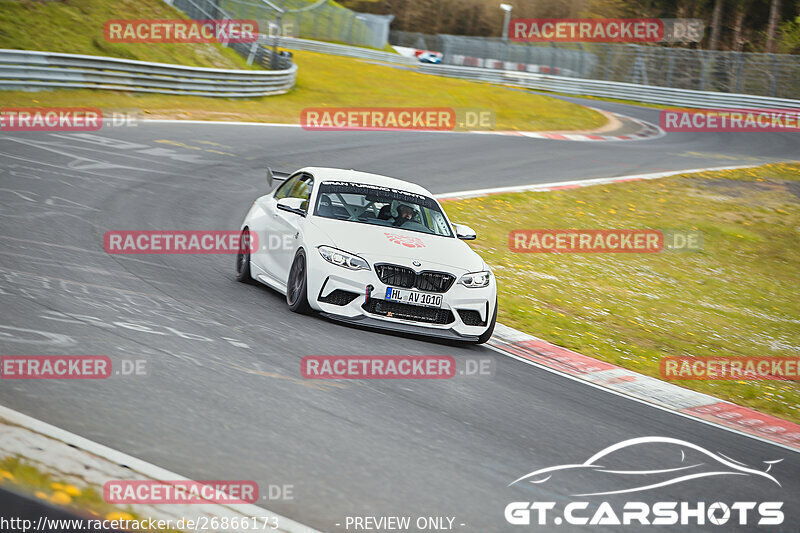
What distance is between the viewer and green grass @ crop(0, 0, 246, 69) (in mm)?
27031

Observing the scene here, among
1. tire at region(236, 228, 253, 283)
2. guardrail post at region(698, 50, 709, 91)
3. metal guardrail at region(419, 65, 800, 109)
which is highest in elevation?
guardrail post at region(698, 50, 709, 91)

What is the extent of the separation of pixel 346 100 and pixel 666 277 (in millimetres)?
21092

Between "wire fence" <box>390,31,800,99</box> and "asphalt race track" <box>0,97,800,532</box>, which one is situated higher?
"wire fence" <box>390,31,800,99</box>

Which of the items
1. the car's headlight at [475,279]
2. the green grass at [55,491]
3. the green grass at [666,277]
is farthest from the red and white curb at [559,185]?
the green grass at [55,491]

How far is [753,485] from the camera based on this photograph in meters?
6.50

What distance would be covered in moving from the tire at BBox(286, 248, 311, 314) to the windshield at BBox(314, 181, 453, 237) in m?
0.75

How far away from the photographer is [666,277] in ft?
52.2

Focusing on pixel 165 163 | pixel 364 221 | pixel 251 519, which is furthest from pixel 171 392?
pixel 165 163

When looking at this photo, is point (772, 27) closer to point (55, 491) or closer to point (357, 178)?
point (357, 178)

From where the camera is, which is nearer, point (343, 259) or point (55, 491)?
point (55, 491)

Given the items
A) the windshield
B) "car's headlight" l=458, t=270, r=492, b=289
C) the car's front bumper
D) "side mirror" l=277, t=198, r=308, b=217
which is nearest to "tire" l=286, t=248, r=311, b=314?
the car's front bumper

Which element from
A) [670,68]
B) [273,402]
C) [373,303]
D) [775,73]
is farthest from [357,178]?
[670,68]

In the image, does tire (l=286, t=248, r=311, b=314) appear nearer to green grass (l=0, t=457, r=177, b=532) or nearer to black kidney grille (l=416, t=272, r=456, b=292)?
black kidney grille (l=416, t=272, r=456, b=292)

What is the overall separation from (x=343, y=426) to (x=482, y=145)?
22.2 meters
